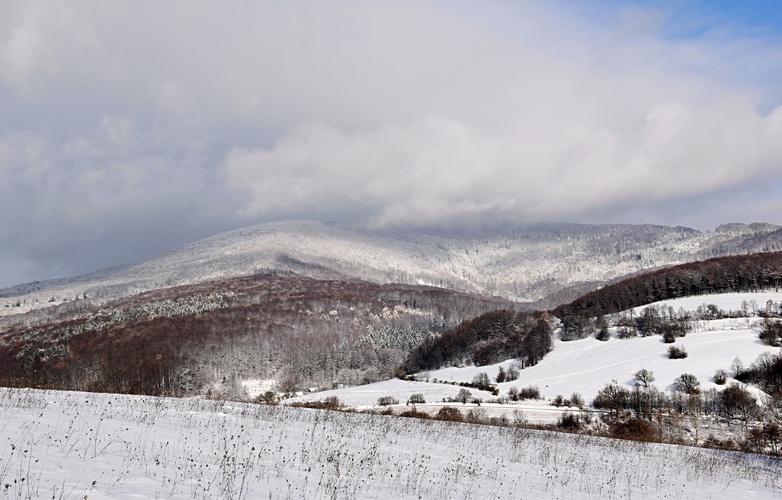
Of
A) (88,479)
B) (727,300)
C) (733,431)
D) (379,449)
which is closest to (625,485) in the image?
(379,449)

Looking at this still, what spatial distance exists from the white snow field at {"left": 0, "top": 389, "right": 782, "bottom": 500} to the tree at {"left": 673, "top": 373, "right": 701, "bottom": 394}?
66.1m

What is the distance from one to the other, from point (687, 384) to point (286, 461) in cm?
9603

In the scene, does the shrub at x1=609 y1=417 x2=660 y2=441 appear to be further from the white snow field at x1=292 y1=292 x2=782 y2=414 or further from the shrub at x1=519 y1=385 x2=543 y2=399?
the shrub at x1=519 y1=385 x2=543 y2=399

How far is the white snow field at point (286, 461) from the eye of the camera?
31.5 ft

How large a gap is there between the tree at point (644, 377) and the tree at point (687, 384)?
170 inches

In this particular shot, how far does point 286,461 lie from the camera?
541 inches

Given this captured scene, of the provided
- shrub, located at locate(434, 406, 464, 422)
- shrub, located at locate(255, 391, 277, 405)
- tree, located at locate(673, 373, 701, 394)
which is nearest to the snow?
tree, located at locate(673, 373, 701, 394)

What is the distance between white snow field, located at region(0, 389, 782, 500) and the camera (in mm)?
9609

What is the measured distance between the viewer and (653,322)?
136625 mm

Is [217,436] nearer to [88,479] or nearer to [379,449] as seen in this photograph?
[379,449]

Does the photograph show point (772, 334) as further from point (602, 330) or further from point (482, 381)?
point (482, 381)

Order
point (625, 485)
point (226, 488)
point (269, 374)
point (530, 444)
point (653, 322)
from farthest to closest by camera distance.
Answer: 1. point (269, 374)
2. point (653, 322)
3. point (530, 444)
4. point (625, 485)
5. point (226, 488)

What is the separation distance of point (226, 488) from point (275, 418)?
14.5 metres

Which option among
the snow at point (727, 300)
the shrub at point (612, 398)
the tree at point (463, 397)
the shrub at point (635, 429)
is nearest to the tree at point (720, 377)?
the shrub at point (612, 398)
